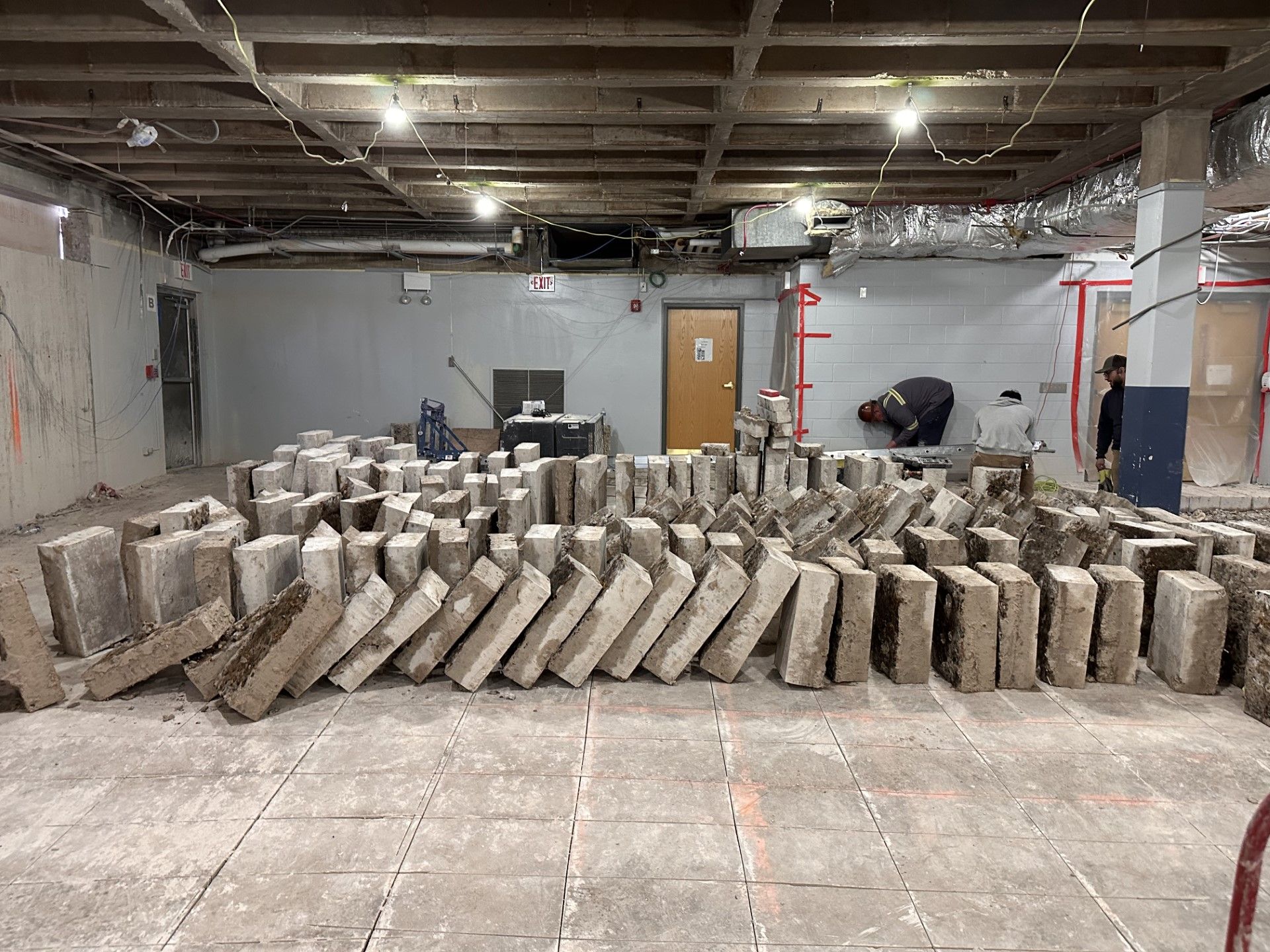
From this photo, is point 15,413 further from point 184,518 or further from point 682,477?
point 682,477

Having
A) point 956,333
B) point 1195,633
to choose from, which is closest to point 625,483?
point 1195,633

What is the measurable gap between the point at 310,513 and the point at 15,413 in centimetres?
440

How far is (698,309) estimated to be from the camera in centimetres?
1030

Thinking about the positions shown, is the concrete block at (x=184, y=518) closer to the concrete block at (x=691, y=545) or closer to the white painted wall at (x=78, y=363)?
the concrete block at (x=691, y=545)

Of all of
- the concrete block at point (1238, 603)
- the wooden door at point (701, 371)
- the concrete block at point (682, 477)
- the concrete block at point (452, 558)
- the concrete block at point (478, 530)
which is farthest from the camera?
the wooden door at point (701, 371)

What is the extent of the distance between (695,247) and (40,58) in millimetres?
6426

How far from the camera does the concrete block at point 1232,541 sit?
376cm

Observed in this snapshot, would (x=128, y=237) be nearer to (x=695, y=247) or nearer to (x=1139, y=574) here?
(x=695, y=247)

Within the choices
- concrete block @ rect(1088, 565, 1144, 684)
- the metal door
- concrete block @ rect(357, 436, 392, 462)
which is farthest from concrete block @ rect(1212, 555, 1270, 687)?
the metal door

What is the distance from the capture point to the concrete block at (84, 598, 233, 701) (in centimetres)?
313

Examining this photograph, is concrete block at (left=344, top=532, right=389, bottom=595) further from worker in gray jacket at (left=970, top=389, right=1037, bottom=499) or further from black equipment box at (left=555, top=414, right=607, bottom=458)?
worker in gray jacket at (left=970, top=389, right=1037, bottom=499)

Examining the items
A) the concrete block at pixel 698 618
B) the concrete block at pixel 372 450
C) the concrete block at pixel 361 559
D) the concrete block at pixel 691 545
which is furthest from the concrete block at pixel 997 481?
the concrete block at pixel 372 450

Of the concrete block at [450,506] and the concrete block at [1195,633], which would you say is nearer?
the concrete block at [1195,633]

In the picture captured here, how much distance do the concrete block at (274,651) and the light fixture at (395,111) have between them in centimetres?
346
